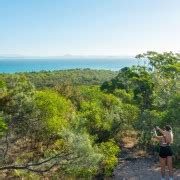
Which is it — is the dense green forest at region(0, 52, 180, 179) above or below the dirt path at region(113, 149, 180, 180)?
above

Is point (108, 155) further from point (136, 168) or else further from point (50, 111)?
point (50, 111)

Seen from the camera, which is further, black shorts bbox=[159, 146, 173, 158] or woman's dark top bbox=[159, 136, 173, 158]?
black shorts bbox=[159, 146, 173, 158]

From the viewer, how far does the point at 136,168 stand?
16.7 meters

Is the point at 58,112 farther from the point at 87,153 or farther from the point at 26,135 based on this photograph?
the point at 87,153

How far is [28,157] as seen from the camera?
56.3 ft

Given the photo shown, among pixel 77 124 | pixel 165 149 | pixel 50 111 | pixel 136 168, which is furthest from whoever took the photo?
pixel 50 111

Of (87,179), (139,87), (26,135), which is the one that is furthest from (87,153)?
(139,87)

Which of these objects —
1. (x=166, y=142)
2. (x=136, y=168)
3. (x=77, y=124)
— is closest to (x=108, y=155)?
(x=77, y=124)

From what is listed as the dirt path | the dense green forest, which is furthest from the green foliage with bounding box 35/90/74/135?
the dirt path

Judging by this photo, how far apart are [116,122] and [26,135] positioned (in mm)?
4671

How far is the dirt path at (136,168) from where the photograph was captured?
49.9ft

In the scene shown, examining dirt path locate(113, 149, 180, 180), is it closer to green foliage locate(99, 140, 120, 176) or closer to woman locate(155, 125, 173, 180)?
green foliage locate(99, 140, 120, 176)

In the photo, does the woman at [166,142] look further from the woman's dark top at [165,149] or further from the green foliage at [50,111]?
the green foliage at [50,111]

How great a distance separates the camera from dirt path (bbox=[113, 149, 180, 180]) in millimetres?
15195
